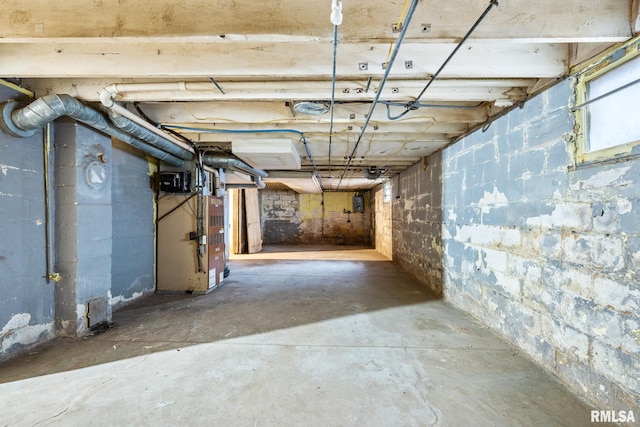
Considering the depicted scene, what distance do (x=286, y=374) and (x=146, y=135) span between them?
8.61 ft

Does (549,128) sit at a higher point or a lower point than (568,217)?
→ higher

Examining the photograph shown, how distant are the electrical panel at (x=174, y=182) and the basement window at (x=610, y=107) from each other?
160 inches

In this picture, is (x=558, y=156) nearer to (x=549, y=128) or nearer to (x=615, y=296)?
(x=549, y=128)

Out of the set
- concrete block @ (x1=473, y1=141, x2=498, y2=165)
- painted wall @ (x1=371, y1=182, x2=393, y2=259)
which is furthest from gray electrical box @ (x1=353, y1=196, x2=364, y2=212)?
concrete block @ (x1=473, y1=141, x2=498, y2=165)

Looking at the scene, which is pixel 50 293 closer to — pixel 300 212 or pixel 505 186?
pixel 505 186

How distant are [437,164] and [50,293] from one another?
4.45m

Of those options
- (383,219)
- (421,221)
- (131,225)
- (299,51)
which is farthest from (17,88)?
(383,219)

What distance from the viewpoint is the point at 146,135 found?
2760mm

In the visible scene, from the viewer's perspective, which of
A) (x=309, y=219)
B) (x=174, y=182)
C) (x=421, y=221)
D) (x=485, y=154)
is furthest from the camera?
(x=309, y=219)

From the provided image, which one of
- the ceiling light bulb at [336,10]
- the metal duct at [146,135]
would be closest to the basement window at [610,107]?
the ceiling light bulb at [336,10]

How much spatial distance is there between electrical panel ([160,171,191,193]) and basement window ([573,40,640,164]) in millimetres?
4066

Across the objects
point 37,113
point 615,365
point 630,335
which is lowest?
point 615,365

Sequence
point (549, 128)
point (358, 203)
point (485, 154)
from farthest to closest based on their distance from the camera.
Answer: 1. point (358, 203)
2. point (485, 154)
3. point (549, 128)

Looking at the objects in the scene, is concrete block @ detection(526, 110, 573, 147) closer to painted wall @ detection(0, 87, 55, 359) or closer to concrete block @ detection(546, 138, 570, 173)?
concrete block @ detection(546, 138, 570, 173)
